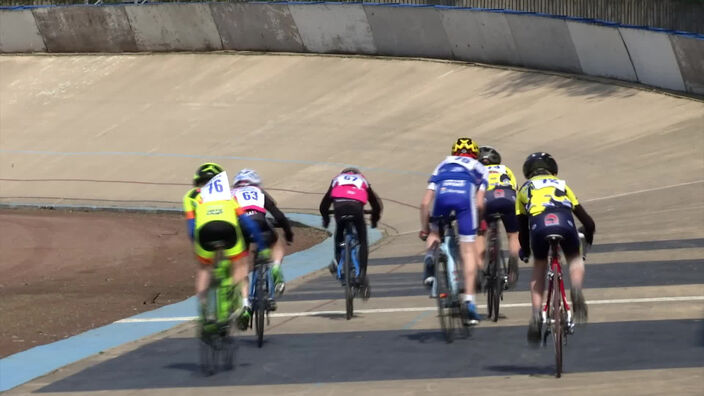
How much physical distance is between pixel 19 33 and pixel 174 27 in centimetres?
527

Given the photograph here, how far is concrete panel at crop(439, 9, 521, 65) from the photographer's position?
30.2 m

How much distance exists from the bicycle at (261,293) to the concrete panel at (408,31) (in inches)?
791

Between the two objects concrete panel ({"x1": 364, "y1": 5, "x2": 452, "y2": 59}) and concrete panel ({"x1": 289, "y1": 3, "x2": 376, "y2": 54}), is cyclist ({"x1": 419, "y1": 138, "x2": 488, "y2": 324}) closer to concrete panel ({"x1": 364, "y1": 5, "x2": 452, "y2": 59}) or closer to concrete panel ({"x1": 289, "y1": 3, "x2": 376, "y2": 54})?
concrete panel ({"x1": 364, "y1": 5, "x2": 452, "y2": 59})

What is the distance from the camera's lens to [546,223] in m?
9.88

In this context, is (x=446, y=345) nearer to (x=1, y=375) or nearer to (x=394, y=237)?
(x=1, y=375)

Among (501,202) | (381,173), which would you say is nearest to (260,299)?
(501,202)

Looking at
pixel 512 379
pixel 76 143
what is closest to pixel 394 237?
pixel 512 379

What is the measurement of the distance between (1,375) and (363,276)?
143 inches

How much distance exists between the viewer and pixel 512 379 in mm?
9945

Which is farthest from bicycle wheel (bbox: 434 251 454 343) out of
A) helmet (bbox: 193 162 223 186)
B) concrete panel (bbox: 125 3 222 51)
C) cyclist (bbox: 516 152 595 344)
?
concrete panel (bbox: 125 3 222 51)

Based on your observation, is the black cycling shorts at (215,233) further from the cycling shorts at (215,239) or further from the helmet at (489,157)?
the helmet at (489,157)

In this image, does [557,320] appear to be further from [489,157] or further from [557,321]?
[489,157]

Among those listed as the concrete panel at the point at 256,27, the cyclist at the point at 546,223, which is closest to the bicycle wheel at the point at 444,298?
the cyclist at the point at 546,223

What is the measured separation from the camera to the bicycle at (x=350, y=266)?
42.5ft
